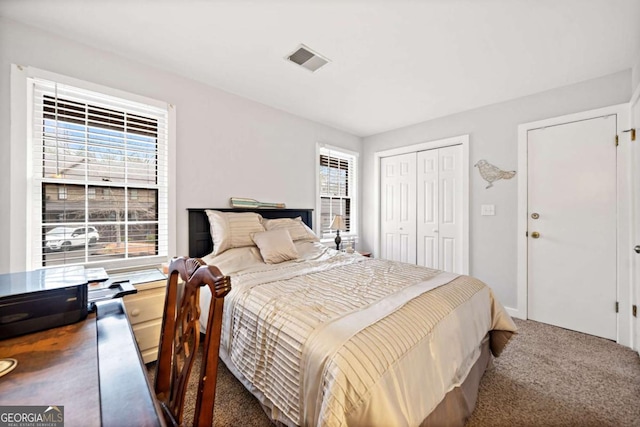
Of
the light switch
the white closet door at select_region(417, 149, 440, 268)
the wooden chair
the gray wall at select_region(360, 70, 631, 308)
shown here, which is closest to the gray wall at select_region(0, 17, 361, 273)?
the white closet door at select_region(417, 149, 440, 268)

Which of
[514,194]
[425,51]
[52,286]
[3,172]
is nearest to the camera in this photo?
[52,286]

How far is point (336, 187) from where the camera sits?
4.17 meters

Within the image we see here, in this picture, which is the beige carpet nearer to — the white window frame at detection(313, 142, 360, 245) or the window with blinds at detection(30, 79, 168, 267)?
the window with blinds at detection(30, 79, 168, 267)

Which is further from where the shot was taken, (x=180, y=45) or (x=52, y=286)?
(x=180, y=45)

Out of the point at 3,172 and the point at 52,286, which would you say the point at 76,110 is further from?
the point at 52,286

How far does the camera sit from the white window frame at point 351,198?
147 inches

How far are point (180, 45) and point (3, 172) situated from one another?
1.50 metres

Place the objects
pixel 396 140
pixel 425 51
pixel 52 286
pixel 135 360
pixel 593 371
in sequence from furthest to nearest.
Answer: pixel 396 140, pixel 425 51, pixel 593 371, pixel 52 286, pixel 135 360

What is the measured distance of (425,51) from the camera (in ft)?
6.90

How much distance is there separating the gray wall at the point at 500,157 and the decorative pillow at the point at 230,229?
271cm

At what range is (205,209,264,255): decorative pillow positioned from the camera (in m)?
2.40

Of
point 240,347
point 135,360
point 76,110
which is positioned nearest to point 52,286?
point 135,360

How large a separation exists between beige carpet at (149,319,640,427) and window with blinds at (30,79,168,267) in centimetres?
109

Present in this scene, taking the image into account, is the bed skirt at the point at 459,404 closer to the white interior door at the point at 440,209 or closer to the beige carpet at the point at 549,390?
the beige carpet at the point at 549,390
